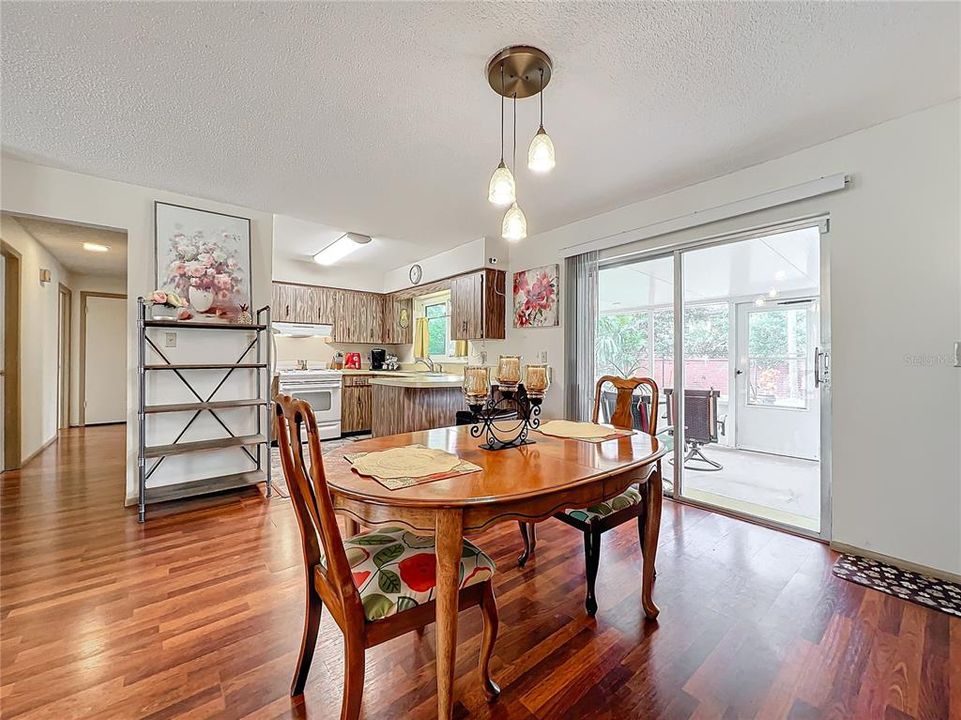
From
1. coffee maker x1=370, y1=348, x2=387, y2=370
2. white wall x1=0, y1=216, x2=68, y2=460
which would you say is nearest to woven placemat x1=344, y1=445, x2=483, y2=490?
white wall x1=0, y1=216, x2=68, y2=460

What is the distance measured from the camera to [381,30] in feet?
5.14

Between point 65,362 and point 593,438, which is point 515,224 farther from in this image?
point 65,362

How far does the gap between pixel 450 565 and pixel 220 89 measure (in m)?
2.30

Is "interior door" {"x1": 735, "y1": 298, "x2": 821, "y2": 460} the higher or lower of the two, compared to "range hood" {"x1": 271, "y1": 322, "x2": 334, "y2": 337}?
lower

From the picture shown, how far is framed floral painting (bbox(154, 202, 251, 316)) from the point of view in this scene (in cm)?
314

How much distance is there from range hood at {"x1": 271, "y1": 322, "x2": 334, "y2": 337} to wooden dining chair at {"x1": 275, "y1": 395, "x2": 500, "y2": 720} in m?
4.85

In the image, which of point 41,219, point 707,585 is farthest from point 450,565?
point 41,219

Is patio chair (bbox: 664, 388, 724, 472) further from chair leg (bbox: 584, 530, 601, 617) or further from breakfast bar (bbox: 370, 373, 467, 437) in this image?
breakfast bar (bbox: 370, 373, 467, 437)

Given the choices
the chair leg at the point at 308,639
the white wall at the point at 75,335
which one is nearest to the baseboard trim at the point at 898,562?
the chair leg at the point at 308,639

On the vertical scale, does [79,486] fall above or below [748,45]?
below

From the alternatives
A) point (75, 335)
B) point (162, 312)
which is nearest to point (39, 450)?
point (75, 335)

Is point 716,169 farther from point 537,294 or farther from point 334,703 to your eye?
point 334,703

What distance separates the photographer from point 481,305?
171 inches

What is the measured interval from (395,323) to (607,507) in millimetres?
5200
